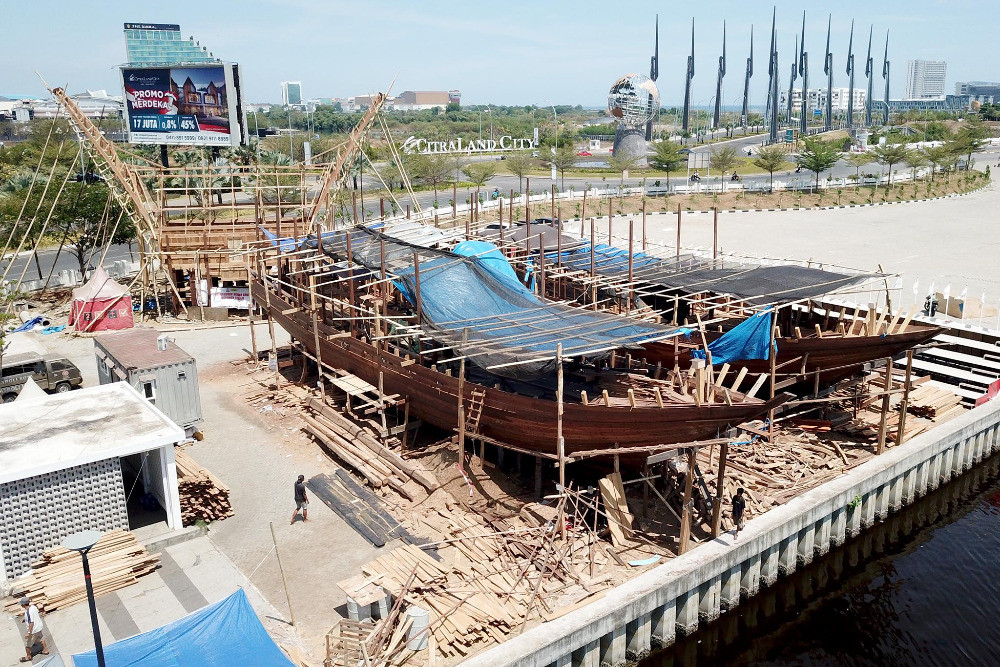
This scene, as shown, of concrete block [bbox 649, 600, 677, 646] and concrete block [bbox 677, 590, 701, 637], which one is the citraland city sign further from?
concrete block [bbox 649, 600, 677, 646]

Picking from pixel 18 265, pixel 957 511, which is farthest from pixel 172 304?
pixel 957 511

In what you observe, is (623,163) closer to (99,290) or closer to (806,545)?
(99,290)

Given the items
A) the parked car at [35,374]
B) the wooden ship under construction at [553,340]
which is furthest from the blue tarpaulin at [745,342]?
the parked car at [35,374]

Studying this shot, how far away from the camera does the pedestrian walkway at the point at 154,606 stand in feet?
43.9

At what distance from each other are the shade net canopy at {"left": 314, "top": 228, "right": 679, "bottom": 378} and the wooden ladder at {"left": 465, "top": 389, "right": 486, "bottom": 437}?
0.68 m

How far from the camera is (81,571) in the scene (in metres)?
14.9

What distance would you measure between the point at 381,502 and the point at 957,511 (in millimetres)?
14536

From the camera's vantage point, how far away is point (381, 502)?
720 inches

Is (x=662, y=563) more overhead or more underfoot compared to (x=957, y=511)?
more overhead

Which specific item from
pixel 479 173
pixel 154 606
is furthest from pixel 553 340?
pixel 479 173

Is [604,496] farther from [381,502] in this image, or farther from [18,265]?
[18,265]

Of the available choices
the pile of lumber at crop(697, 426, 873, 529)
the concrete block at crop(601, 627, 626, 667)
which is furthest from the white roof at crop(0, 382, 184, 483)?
the pile of lumber at crop(697, 426, 873, 529)

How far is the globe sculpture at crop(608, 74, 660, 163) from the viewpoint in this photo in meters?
85.9

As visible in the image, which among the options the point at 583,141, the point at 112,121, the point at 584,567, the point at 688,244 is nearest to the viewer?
the point at 584,567
